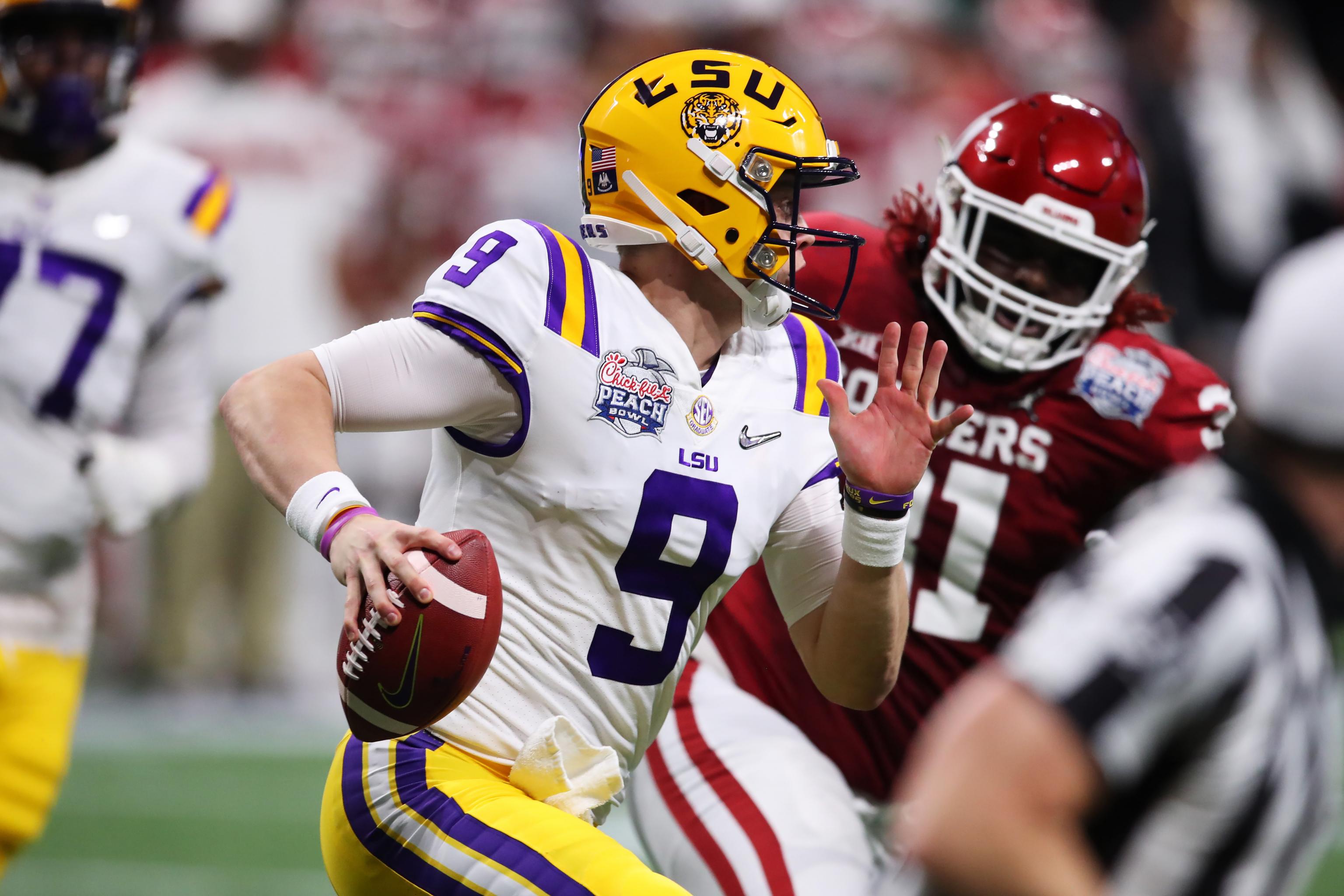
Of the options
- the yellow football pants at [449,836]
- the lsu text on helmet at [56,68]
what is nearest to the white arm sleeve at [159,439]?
the lsu text on helmet at [56,68]

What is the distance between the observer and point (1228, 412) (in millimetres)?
3227

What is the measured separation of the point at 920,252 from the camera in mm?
3344

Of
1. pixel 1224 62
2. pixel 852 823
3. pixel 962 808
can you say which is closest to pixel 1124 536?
pixel 962 808

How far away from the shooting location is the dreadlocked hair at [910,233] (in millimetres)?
3332

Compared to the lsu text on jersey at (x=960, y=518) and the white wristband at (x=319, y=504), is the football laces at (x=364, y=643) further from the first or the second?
the lsu text on jersey at (x=960, y=518)

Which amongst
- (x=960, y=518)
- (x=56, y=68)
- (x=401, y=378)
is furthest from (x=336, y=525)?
(x=56, y=68)

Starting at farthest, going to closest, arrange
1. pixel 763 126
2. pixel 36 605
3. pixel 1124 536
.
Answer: pixel 36 605 → pixel 763 126 → pixel 1124 536

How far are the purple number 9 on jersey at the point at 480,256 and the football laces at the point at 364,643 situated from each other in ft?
1.79

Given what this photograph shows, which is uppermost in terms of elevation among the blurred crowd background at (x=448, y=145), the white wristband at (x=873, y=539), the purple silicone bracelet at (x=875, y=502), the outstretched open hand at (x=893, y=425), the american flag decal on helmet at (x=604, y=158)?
the american flag decal on helmet at (x=604, y=158)

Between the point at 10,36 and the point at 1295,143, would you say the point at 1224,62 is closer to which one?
the point at 1295,143

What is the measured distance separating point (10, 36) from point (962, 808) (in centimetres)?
296

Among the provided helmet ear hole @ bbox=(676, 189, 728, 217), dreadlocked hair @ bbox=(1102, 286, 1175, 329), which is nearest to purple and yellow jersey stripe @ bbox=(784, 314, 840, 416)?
helmet ear hole @ bbox=(676, 189, 728, 217)

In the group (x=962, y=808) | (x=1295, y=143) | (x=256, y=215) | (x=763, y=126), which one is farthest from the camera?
(x=1295, y=143)

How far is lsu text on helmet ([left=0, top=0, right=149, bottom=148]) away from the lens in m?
3.56
